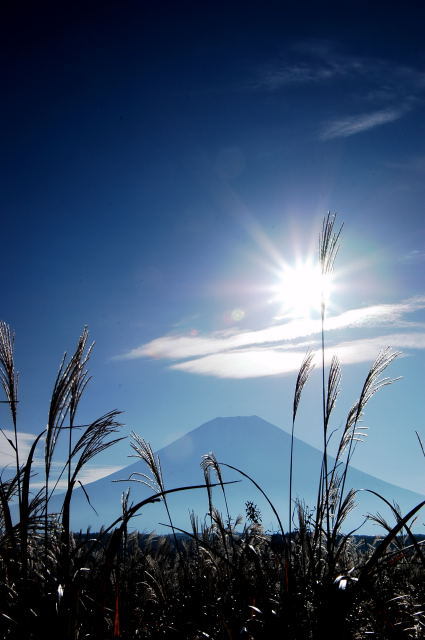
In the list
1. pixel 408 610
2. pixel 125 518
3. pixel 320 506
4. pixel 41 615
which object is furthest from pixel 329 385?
pixel 41 615

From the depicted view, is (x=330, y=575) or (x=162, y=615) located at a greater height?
(x=330, y=575)

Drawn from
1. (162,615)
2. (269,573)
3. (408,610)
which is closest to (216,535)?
(269,573)

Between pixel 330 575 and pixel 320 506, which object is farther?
pixel 320 506

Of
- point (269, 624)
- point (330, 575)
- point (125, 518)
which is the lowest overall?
point (269, 624)

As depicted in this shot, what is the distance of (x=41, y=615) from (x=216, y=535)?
3.31 m

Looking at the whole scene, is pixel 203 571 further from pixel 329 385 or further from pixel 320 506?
pixel 329 385

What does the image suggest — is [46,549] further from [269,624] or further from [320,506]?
[320,506]

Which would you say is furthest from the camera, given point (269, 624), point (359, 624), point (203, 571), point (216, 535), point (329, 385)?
point (216, 535)

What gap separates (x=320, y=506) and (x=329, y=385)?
0.82 metres

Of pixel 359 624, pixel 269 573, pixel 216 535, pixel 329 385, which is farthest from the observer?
pixel 216 535

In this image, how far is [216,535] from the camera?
5031 millimetres

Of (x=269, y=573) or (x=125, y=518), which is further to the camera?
(x=269, y=573)

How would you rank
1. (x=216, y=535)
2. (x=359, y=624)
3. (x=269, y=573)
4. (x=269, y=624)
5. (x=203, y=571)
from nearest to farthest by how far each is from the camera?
(x=269, y=624)
(x=359, y=624)
(x=269, y=573)
(x=203, y=571)
(x=216, y=535)

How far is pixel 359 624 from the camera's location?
224 cm
